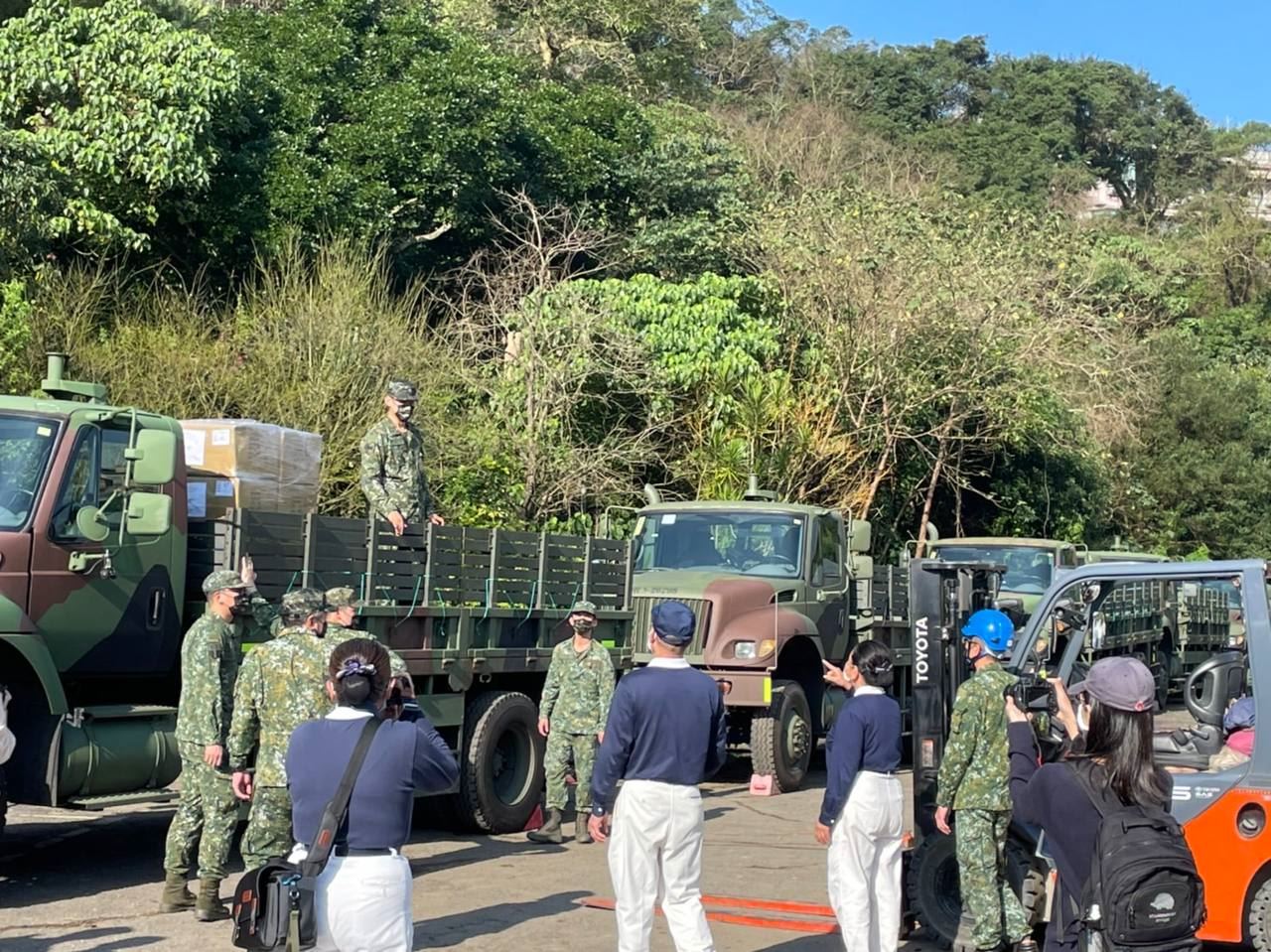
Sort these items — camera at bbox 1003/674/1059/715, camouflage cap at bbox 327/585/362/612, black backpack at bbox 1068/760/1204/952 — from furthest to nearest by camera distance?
camouflage cap at bbox 327/585/362/612
camera at bbox 1003/674/1059/715
black backpack at bbox 1068/760/1204/952

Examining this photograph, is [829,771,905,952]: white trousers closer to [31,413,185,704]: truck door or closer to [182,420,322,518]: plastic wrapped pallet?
[31,413,185,704]: truck door

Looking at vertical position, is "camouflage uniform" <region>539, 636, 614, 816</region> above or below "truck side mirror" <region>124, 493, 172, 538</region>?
below

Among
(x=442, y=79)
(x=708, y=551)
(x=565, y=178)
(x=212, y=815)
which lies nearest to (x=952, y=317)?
(x=565, y=178)

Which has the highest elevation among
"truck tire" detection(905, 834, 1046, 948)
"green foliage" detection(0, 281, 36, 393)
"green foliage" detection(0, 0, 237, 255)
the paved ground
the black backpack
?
"green foliage" detection(0, 0, 237, 255)

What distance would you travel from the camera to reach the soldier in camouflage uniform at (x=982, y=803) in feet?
24.2

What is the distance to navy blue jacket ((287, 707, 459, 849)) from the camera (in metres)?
5.14

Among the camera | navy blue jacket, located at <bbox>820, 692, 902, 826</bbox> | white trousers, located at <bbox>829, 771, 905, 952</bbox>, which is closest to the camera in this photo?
white trousers, located at <bbox>829, 771, 905, 952</bbox>

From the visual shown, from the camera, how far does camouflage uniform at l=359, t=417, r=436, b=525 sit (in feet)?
35.7

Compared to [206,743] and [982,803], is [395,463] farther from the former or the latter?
[982,803]

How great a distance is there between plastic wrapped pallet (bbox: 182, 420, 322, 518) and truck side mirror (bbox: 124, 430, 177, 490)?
22.0 inches

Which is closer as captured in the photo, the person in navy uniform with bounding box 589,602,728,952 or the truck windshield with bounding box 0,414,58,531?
the person in navy uniform with bounding box 589,602,728,952

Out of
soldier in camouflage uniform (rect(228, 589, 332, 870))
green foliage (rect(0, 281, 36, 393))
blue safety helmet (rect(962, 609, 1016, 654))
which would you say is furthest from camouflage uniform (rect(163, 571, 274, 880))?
green foliage (rect(0, 281, 36, 393))

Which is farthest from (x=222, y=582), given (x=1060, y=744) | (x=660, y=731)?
(x=1060, y=744)

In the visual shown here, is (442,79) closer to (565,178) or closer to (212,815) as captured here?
(565,178)
